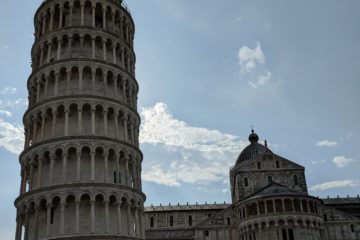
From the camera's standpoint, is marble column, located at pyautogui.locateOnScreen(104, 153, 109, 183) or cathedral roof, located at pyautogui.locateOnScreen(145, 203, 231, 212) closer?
marble column, located at pyautogui.locateOnScreen(104, 153, 109, 183)

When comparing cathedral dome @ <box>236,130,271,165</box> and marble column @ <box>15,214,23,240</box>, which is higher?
cathedral dome @ <box>236,130,271,165</box>

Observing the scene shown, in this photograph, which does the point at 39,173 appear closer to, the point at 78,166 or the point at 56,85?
the point at 78,166

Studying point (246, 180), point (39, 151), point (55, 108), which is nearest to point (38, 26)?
point (55, 108)

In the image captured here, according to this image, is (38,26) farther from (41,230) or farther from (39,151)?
(41,230)

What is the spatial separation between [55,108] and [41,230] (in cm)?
788

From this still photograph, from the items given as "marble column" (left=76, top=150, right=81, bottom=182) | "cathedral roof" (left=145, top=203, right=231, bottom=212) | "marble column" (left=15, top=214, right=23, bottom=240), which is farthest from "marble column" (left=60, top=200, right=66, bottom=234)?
"cathedral roof" (left=145, top=203, right=231, bottom=212)

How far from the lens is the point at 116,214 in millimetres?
24609

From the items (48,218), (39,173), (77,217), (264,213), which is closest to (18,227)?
(48,218)

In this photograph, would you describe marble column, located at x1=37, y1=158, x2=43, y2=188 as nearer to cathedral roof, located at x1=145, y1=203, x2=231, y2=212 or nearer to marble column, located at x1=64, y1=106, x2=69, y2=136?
marble column, located at x1=64, y1=106, x2=69, y2=136

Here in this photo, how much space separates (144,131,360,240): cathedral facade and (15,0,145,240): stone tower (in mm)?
18738

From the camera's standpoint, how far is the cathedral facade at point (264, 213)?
4028cm

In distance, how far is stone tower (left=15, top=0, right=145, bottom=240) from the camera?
23734mm

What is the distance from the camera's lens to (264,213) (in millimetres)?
41188

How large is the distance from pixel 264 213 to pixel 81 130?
23.6 metres
